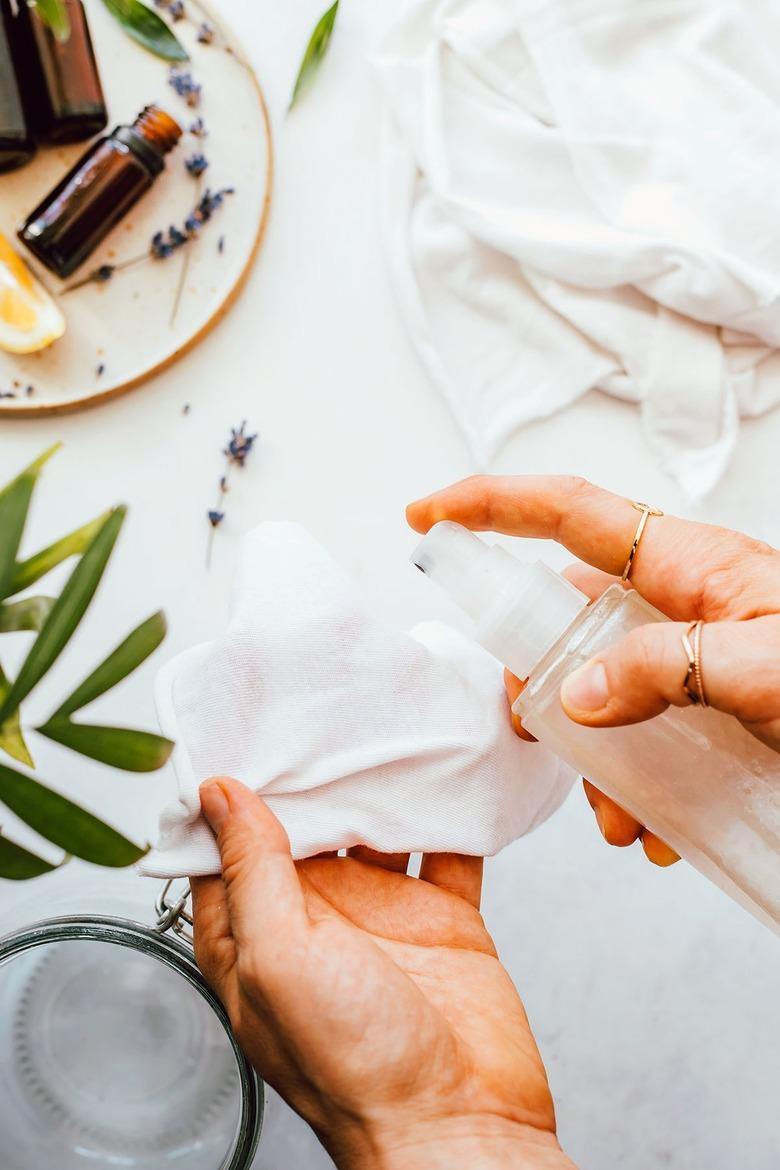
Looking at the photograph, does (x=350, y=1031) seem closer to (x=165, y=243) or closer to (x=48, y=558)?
(x=48, y=558)

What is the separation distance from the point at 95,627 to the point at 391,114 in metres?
0.54

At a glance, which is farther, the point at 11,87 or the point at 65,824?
the point at 11,87

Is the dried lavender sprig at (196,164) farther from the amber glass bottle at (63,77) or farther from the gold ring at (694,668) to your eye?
the gold ring at (694,668)

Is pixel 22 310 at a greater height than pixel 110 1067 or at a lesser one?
greater

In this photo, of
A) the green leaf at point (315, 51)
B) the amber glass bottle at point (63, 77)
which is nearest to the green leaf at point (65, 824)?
the amber glass bottle at point (63, 77)

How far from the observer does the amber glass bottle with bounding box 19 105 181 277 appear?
0.78 meters

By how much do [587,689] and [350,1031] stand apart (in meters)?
0.23

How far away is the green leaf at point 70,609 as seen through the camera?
46cm

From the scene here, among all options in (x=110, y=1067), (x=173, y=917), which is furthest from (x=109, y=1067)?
(x=173, y=917)

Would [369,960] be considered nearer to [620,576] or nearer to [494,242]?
[620,576]

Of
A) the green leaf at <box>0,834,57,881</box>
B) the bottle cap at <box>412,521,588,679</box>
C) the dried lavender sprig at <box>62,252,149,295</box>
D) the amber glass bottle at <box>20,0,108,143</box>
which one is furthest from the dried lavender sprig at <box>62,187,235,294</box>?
the green leaf at <box>0,834,57,881</box>

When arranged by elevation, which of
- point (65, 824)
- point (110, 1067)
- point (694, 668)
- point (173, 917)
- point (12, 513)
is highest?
point (12, 513)

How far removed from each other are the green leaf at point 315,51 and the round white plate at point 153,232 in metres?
0.05

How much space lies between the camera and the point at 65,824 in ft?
1.49
